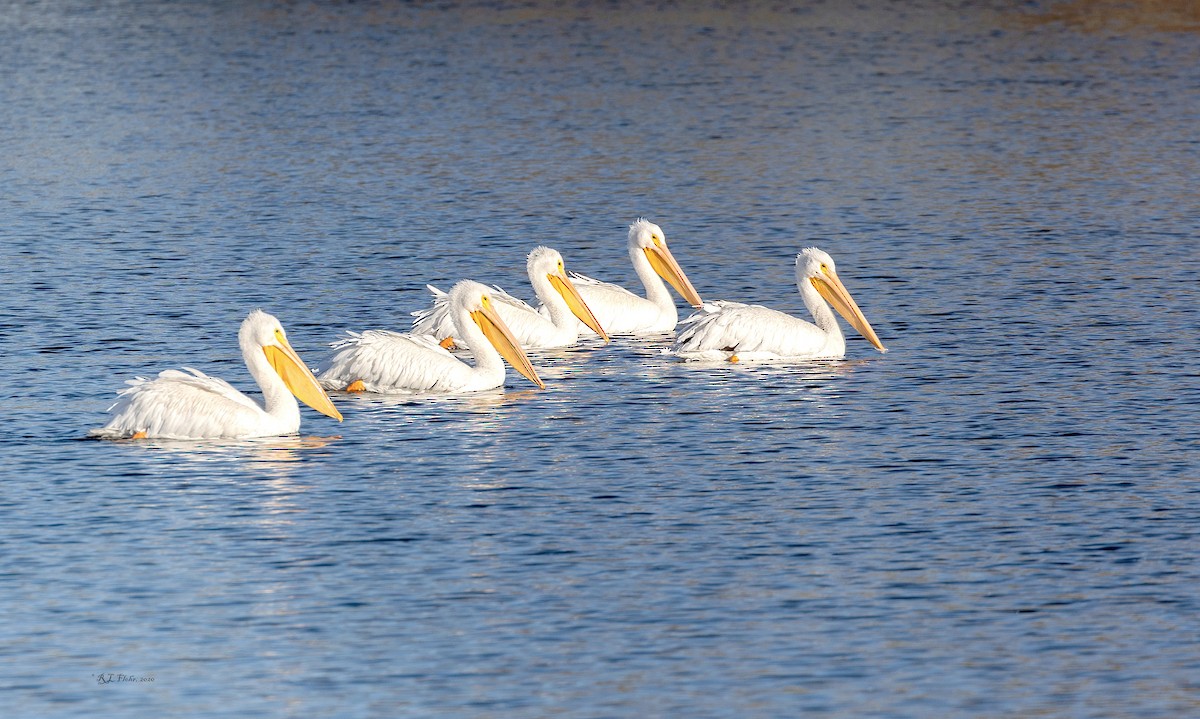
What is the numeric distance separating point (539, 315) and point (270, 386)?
2.84 meters

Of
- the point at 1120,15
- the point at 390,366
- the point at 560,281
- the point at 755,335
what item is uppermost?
the point at 1120,15

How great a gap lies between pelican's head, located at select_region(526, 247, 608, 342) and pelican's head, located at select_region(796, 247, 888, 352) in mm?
1290

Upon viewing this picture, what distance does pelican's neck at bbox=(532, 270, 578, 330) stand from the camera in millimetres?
13820

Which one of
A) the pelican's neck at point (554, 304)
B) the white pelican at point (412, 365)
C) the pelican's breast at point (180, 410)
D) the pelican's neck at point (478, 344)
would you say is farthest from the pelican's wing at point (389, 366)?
the pelican's neck at point (554, 304)

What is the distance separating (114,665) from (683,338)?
19.5 ft

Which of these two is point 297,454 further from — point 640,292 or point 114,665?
point 640,292

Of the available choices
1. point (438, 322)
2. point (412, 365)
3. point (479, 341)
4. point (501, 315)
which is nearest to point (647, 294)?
point (501, 315)

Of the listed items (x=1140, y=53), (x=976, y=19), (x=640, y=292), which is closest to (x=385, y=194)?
(x=640, y=292)

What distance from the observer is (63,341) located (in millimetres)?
13391

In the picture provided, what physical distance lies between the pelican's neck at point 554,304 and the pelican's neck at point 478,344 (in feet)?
3.66

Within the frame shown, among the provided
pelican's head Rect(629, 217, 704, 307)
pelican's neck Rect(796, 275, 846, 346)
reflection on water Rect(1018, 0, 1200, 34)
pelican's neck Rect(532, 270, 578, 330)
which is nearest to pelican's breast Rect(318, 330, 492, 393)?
pelican's neck Rect(532, 270, 578, 330)

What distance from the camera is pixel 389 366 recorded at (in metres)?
12.0

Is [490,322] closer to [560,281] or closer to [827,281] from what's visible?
[560,281]

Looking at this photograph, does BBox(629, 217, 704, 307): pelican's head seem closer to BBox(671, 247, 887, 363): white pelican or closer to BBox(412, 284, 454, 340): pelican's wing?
BBox(671, 247, 887, 363): white pelican
